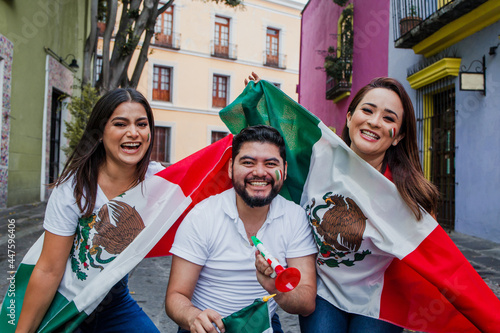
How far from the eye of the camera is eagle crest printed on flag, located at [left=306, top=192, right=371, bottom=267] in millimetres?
2189

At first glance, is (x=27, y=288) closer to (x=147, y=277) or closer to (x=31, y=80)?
(x=147, y=277)

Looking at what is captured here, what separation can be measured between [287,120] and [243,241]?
0.86 meters

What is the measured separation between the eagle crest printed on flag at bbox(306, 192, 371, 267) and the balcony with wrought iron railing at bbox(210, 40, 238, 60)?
902 inches

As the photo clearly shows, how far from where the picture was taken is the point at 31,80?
8953 millimetres

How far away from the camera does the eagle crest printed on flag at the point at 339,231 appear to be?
219 cm

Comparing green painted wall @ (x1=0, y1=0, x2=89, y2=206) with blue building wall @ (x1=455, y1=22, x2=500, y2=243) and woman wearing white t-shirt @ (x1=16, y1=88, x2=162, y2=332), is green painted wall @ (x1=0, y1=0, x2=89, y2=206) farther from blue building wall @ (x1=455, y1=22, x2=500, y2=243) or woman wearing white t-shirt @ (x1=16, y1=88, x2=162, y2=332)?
blue building wall @ (x1=455, y1=22, x2=500, y2=243)

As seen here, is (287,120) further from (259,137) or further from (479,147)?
(479,147)

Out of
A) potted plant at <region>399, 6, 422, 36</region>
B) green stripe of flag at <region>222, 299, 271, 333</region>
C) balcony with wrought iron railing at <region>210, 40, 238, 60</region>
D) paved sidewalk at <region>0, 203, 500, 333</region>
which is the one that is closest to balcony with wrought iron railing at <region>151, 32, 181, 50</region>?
balcony with wrought iron railing at <region>210, 40, 238, 60</region>

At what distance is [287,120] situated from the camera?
2.62 meters

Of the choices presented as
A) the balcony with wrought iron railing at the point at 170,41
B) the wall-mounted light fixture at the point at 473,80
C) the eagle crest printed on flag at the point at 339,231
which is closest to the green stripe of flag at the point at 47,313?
the eagle crest printed on flag at the point at 339,231

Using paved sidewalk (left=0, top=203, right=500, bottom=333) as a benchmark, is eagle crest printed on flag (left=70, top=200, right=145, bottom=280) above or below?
above

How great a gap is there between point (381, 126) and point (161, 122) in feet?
70.8

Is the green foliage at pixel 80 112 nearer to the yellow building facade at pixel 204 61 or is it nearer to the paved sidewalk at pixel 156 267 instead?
the paved sidewalk at pixel 156 267

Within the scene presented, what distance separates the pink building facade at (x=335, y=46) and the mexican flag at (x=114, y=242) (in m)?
8.72
